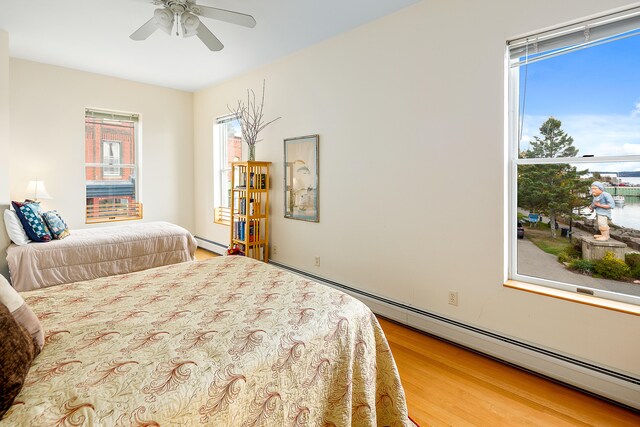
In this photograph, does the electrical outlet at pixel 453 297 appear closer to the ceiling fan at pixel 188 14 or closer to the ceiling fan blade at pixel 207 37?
the ceiling fan at pixel 188 14

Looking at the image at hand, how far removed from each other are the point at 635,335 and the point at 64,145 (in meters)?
6.06

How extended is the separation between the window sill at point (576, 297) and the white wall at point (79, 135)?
507cm

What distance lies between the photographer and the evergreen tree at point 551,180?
2.23 m

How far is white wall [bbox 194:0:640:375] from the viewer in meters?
2.22

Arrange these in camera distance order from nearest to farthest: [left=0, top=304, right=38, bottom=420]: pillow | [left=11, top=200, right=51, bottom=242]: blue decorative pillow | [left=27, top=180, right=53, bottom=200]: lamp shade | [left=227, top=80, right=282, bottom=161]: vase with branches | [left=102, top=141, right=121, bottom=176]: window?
1. [left=0, top=304, right=38, bottom=420]: pillow
2. [left=11, top=200, right=51, bottom=242]: blue decorative pillow
3. [left=27, top=180, right=53, bottom=200]: lamp shade
4. [left=227, top=80, right=282, bottom=161]: vase with branches
5. [left=102, top=141, right=121, bottom=176]: window

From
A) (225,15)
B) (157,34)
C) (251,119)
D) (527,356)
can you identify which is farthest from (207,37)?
(527,356)

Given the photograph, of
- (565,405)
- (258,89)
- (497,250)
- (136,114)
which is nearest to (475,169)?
(497,250)

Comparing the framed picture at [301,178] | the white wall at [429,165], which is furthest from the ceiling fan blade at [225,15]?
the framed picture at [301,178]

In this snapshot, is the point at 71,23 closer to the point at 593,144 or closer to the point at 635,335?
the point at 593,144

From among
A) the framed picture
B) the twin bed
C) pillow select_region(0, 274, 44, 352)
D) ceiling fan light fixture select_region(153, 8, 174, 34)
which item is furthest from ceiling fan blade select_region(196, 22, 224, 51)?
pillow select_region(0, 274, 44, 352)

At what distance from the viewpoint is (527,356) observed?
2299 mm

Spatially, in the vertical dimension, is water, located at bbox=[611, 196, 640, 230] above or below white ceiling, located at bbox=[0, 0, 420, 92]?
below

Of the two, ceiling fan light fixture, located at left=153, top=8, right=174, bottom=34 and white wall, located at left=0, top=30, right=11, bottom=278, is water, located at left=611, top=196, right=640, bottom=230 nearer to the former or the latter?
ceiling fan light fixture, located at left=153, top=8, right=174, bottom=34

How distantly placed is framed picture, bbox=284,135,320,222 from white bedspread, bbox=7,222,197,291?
135cm
